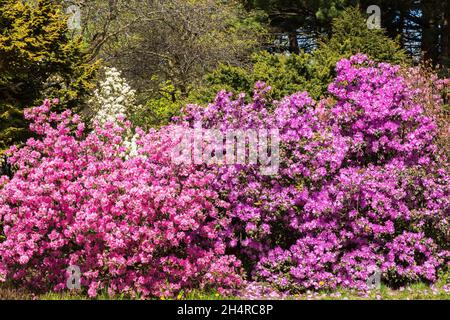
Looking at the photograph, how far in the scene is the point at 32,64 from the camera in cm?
852

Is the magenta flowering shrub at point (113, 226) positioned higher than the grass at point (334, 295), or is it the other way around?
the magenta flowering shrub at point (113, 226)

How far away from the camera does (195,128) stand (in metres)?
6.44

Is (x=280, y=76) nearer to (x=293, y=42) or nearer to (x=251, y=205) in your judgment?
(x=251, y=205)

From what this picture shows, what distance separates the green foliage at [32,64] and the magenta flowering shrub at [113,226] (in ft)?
7.64

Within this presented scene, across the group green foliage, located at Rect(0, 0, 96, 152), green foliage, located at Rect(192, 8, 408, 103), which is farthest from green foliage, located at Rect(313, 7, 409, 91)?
green foliage, located at Rect(0, 0, 96, 152)

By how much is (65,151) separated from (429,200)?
423cm

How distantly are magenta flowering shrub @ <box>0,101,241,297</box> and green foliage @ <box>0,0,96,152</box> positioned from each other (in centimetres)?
233

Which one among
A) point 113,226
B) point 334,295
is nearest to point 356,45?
point 334,295

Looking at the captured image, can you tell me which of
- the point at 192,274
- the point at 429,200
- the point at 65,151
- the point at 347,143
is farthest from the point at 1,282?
the point at 429,200

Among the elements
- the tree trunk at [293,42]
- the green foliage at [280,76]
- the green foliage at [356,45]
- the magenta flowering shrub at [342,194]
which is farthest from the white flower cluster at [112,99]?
the tree trunk at [293,42]

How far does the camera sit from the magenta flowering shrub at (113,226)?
5.48 m

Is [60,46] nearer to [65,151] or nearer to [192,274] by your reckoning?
[65,151]

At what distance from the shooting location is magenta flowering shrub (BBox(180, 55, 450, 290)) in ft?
19.9

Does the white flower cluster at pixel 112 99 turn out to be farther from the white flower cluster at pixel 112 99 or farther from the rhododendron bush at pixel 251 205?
the rhododendron bush at pixel 251 205
